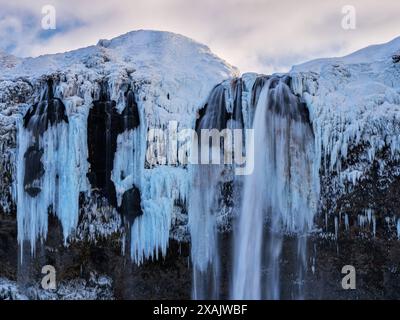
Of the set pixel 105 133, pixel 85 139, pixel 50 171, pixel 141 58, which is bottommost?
pixel 50 171

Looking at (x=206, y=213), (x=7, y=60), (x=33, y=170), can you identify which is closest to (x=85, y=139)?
(x=33, y=170)

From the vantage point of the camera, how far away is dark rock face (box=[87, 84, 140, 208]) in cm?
2000

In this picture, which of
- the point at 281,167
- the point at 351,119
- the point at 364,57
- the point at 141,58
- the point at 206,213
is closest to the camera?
the point at 351,119

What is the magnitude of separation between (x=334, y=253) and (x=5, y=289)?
30.9 feet

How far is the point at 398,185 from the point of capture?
1902 centimetres

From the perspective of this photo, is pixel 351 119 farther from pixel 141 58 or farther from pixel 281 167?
pixel 141 58

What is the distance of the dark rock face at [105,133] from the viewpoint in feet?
65.6

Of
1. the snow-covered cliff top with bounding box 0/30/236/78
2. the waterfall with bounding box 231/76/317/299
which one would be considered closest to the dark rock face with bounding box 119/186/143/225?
the waterfall with bounding box 231/76/317/299

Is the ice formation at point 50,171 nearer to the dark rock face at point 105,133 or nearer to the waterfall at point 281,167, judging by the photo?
the dark rock face at point 105,133

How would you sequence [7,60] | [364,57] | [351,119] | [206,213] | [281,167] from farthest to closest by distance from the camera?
[7,60]
[364,57]
[206,213]
[281,167]
[351,119]

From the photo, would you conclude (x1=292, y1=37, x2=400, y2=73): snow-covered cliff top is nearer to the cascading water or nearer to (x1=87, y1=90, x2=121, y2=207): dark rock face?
the cascading water

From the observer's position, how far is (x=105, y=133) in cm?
2008

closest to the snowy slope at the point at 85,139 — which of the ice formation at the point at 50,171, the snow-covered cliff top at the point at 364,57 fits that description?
the ice formation at the point at 50,171
